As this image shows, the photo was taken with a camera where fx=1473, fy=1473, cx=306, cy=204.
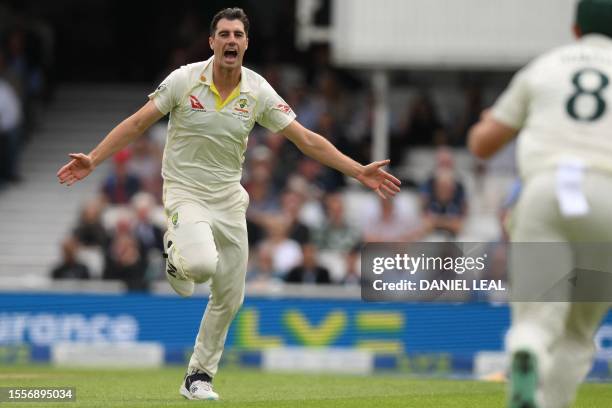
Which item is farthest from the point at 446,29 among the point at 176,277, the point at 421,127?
the point at 176,277

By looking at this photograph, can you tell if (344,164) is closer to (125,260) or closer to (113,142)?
(113,142)

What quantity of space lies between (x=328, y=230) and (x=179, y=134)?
935 centimetres

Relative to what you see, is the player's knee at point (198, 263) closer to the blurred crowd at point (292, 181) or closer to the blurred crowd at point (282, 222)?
the blurred crowd at point (282, 222)

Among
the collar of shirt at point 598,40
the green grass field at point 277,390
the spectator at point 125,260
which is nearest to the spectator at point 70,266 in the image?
the spectator at point 125,260

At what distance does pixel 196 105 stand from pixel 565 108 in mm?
3914

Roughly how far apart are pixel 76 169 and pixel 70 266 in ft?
30.0

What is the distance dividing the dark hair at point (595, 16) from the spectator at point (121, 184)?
46.1 feet

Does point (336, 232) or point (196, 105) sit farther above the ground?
point (196, 105)

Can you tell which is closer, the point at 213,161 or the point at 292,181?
the point at 213,161

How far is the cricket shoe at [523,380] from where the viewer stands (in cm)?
689

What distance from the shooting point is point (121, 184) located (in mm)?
21094

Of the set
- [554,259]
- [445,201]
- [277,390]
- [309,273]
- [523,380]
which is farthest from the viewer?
[445,201]

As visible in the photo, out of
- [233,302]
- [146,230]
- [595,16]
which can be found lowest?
[146,230]

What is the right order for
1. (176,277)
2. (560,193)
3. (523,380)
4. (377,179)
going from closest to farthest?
(523,380) < (560,193) < (377,179) < (176,277)
